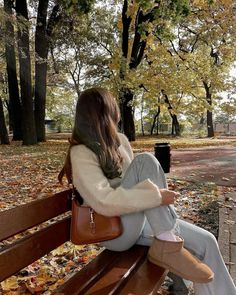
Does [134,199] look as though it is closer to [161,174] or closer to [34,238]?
[161,174]

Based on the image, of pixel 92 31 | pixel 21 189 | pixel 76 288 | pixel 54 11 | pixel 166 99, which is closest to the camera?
pixel 76 288

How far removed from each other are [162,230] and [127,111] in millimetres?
19875

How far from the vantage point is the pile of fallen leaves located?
3.37 meters

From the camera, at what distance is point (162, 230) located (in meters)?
2.56

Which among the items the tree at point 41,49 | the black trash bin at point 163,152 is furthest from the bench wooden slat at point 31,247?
the tree at point 41,49

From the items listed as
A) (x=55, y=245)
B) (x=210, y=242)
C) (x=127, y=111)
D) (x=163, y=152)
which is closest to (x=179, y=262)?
(x=210, y=242)

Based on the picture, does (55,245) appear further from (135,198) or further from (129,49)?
(129,49)

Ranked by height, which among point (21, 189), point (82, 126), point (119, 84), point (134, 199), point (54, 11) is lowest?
point (21, 189)

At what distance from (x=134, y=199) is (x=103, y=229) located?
290 millimetres

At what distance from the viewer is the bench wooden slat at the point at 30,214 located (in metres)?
2.12

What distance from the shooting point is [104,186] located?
254cm

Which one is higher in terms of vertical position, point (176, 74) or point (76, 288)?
point (176, 74)

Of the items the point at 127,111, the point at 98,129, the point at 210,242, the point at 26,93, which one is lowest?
the point at 210,242

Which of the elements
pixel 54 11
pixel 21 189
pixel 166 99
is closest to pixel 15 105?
pixel 54 11
